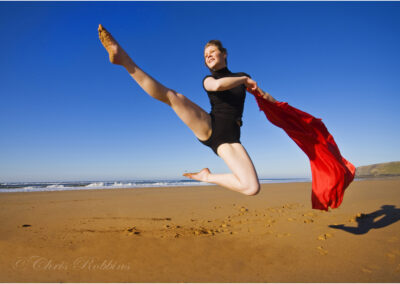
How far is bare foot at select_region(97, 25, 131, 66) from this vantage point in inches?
97.1

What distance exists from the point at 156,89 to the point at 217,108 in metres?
0.76

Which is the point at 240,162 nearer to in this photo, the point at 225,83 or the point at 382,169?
the point at 225,83

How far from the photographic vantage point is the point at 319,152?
3939 mm

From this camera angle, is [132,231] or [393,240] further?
[132,231]

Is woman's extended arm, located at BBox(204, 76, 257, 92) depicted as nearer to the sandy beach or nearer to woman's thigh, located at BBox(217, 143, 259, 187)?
woman's thigh, located at BBox(217, 143, 259, 187)

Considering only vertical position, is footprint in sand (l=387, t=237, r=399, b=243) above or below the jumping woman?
below

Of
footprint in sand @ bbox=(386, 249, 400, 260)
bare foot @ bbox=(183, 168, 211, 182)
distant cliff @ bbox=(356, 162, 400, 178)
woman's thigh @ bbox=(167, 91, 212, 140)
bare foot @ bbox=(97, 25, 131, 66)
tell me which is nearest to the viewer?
bare foot @ bbox=(97, 25, 131, 66)

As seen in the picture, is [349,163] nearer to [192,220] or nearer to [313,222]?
[313,222]

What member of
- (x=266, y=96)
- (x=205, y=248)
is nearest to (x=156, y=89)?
Answer: (x=266, y=96)

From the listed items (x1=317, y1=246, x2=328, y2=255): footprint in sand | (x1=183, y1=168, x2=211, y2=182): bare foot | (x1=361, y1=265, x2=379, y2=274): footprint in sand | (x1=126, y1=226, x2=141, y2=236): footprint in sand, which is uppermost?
(x1=183, y1=168, x2=211, y2=182): bare foot

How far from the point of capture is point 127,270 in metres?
3.96

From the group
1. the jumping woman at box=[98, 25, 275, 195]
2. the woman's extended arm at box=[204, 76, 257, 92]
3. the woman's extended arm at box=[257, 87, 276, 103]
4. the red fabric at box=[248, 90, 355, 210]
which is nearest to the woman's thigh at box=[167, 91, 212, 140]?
the jumping woman at box=[98, 25, 275, 195]

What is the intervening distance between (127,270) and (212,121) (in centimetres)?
290

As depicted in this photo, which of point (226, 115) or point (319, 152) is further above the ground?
point (226, 115)
